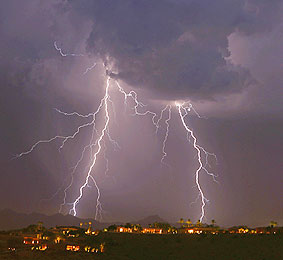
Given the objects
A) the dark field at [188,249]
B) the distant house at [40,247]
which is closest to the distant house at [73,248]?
the dark field at [188,249]

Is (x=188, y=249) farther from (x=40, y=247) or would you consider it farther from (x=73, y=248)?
(x=40, y=247)

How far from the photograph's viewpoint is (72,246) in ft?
133

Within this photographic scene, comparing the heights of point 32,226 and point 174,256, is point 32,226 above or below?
above

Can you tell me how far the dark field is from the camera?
113 ft

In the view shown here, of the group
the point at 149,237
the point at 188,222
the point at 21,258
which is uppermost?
the point at 188,222

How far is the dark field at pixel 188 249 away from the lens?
113 ft

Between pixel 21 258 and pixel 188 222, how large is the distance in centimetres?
4977

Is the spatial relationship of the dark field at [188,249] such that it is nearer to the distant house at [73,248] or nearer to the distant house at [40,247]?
the distant house at [40,247]

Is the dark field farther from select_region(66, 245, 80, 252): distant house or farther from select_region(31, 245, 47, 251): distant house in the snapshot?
select_region(66, 245, 80, 252): distant house

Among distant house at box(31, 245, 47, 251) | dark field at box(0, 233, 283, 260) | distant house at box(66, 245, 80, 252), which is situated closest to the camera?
dark field at box(0, 233, 283, 260)

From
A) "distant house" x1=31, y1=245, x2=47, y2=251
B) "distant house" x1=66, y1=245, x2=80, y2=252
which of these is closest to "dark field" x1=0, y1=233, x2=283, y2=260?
"distant house" x1=31, y1=245, x2=47, y2=251

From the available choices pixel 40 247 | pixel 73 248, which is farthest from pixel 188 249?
pixel 40 247

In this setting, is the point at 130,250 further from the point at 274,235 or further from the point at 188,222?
the point at 188,222

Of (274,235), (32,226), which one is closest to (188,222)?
(32,226)
